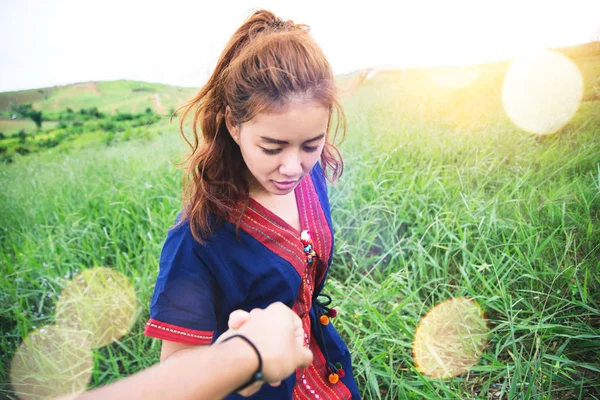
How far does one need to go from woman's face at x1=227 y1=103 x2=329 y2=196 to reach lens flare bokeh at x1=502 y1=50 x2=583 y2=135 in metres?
2.28

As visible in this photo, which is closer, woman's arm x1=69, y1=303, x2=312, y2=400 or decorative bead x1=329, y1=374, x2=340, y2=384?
woman's arm x1=69, y1=303, x2=312, y2=400

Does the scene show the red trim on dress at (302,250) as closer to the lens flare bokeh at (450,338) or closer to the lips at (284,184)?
the lips at (284,184)

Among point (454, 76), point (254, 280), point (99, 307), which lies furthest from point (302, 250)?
point (454, 76)

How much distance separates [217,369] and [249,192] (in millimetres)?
620

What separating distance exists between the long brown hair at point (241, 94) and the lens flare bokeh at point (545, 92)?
2139 mm

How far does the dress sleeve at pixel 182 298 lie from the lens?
3.20 ft

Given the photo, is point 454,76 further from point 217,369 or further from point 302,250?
point 217,369

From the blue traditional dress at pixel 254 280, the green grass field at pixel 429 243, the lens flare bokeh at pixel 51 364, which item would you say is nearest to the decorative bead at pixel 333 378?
the blue traditional dress at pixel 254 280

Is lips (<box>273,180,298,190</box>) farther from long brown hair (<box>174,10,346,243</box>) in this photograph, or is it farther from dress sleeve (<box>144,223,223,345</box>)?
dress sleeve (<box>144,223,223,345</box>)

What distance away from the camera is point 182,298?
99 centimetres

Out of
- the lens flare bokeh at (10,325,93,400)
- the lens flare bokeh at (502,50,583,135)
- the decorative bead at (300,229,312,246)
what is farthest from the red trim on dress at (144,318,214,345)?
the lens flare bokeh at (502,50,583,135)

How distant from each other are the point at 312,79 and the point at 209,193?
440mm

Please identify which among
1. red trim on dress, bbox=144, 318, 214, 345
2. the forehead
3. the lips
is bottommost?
red trim on dress, bbox=144, 318, 214, 345

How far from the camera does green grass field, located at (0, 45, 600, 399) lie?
1526mm
